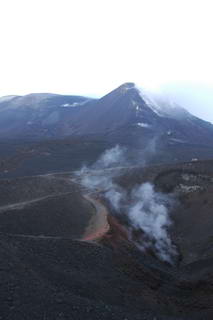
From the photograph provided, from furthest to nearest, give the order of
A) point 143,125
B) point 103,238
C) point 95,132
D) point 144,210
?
point 95,132
point 143,125
point 144,210
point 103,238

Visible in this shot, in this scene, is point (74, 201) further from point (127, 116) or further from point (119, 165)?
point (127, 116)

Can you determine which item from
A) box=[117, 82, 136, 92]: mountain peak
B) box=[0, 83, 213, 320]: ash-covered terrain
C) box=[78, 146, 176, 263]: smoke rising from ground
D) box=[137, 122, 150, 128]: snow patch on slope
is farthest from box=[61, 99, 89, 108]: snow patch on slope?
box=[78, 146, 176, 263]: smoke rising from ground

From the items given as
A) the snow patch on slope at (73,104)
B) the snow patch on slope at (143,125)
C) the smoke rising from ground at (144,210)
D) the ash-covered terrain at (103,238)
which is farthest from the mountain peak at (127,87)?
the smoke rising from ground at (144,210)

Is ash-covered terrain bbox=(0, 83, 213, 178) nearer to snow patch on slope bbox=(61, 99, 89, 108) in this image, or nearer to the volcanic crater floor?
snow patch on slope bbox=(61, 99, 89, 108)

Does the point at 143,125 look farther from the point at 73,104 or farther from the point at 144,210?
the point at 144,210

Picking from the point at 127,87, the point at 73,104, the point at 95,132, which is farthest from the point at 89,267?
the point at 73,104

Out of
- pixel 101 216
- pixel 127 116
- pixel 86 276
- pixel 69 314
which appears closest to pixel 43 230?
pixel 101 216

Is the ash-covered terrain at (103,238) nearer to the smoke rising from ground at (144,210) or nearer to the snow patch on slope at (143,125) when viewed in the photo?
the smoke rising from ground at (144,210)
